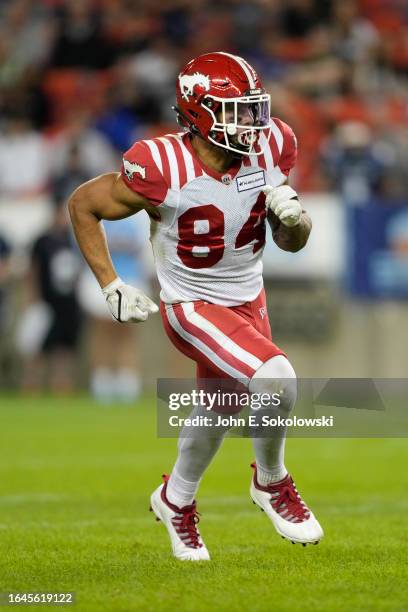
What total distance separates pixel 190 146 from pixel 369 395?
112 centimetres

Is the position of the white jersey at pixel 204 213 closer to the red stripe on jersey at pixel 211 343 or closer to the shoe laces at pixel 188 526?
the red stripe on jersey at pixel 211 343

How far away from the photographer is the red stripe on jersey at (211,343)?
436 cm

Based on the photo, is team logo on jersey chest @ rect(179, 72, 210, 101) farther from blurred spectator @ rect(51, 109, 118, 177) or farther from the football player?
blurred spectator @ rect(51, 109, 118, 177)

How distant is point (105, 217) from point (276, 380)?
0.84m

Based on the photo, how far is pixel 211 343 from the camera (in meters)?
4.47

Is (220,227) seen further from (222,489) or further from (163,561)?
(222,489)

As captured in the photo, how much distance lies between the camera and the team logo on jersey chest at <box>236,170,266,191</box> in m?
4.57

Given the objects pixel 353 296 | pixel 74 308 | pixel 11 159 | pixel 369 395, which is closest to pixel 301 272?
pixel 353 296

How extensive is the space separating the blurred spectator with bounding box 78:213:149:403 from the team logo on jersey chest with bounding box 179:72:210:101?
6883 millimetres

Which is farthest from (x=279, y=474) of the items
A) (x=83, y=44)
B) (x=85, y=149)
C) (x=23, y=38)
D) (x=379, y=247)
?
(x=23, y=38)

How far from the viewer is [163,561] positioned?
4551 millimetres

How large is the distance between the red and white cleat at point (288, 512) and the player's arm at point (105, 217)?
82cm

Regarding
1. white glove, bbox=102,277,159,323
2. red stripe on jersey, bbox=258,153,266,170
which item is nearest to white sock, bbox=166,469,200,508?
white glove, bbox=102,277,159,323

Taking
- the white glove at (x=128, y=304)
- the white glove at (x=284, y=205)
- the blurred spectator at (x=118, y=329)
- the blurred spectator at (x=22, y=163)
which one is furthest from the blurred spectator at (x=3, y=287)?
the white glove at (x=284, y=205)
